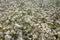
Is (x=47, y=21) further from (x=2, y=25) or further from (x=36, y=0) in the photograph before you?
(x=36, y=0)

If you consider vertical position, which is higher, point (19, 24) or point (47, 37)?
point (19, 24)

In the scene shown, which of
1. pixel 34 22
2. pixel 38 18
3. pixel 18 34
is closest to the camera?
pixel 18 34

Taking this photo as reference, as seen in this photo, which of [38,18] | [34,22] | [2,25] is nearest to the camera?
[2,25]

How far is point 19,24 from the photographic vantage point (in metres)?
11.6

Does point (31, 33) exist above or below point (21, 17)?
below

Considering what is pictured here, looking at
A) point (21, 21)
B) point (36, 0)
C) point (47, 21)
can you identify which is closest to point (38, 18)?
point (47, 21)

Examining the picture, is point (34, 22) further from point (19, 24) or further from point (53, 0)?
point (53, 0)

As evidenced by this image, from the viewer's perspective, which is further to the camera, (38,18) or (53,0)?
(53,0)

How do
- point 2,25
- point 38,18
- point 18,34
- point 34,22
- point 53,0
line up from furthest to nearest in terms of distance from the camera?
point 53,0
point 38,18
point 34,22
point 2,25
point 18,34

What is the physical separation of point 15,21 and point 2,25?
107 cm

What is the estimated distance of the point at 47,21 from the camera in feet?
43.4

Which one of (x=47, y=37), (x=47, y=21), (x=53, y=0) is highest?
(x=53, y=0)

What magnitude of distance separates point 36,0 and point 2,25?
8.67 metres

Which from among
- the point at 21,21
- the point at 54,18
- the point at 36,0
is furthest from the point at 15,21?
the point at 36,0
